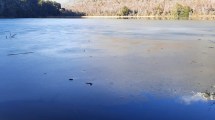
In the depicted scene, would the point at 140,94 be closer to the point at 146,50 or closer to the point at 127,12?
the point at 146,50

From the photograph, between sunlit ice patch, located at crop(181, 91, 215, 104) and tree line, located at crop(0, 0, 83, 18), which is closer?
sunlit ice patch, located at crop(181, 91, 215, 104)

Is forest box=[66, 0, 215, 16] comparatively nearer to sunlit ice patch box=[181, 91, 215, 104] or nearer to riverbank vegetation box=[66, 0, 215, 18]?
riverbank vegetation box=[66, 0, 215, 18]

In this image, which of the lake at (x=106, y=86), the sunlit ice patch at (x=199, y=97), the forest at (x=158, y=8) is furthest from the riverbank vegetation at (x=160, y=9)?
the sunlit ice patch at (x=199, y=97)

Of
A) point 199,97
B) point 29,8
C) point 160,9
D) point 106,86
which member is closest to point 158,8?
point 160,9

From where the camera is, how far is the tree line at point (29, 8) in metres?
62.1

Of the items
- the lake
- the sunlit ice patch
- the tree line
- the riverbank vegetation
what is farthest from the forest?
the sunlit ice patch

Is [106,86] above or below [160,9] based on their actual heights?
below

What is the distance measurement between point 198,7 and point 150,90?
80.1 m

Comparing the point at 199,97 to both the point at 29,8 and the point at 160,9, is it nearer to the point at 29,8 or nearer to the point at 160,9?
the point at 29,8

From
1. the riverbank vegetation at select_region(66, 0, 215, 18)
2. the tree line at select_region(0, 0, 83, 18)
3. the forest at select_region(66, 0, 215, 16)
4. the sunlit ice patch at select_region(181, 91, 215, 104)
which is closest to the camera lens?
the sunlit ice patch at select_region(181, 91, 215, 104)

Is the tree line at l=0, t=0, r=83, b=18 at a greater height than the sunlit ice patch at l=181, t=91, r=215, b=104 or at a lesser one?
greater

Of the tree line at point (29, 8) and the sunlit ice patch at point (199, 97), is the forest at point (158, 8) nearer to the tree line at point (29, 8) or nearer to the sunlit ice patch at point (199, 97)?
the tree line at point (29, 8)

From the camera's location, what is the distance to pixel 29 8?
6788 centimetres

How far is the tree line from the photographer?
62.1 m
